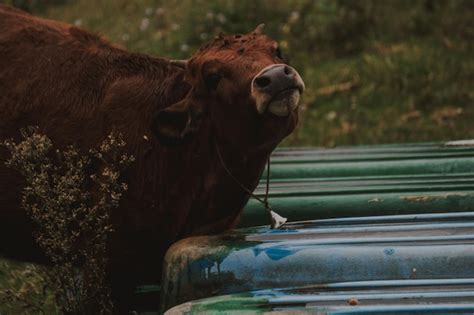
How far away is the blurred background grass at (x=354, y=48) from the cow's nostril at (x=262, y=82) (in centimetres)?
555

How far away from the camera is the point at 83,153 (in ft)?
22.8

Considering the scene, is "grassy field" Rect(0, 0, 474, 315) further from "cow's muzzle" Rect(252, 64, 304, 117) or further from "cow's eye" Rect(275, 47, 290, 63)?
"cow's muzzle" Rect(252, 64, 304, 117)

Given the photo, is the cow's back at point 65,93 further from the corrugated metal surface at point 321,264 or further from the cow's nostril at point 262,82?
the corrugated metal surface at point 321,264

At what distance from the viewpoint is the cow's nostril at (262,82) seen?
252 inches

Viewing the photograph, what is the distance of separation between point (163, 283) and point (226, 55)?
1.20 meters

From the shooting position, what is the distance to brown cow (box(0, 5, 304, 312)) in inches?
267

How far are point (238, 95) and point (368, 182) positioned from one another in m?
1.50

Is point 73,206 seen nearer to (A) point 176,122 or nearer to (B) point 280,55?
(A) point 176,122

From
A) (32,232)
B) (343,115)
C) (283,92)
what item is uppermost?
(343,115)

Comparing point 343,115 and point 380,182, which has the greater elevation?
point 343,115

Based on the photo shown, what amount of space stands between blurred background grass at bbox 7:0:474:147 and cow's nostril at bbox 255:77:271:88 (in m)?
5.55

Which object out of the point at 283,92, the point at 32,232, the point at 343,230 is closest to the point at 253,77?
the point at 283,92

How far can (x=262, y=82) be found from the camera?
6.41m

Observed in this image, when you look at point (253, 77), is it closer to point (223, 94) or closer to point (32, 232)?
point (223, 94)
